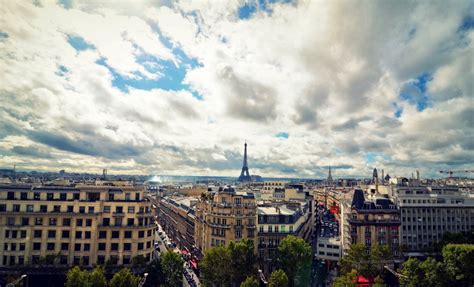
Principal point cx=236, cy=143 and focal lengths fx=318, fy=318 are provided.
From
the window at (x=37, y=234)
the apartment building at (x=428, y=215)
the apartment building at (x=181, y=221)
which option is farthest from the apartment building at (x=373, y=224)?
the window at (x=37, y=234)

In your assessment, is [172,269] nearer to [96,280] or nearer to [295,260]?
[96,280]

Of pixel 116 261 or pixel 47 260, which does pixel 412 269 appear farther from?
pixel 47 260

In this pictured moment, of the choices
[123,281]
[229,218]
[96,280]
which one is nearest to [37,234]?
[96,280]

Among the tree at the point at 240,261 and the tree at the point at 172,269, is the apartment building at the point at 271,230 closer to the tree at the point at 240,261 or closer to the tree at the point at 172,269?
the tree at the point at 240,261

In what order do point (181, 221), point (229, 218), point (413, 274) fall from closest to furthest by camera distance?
point (413, 274), point (229, 218), point (181, 221)

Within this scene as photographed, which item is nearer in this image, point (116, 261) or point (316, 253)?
point (116, 261)

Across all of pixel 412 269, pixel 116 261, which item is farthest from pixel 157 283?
pixel 412 269

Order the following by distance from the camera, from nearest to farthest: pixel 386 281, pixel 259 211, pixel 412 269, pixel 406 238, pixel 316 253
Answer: pixel 412 269, pixel 386 281, pixel 259 211, pixel 406 238, pixel 316 253

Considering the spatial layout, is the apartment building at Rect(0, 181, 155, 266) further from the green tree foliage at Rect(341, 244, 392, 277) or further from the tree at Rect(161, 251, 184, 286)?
the green tree foliage at Rect(341, 244, 392, 277)
